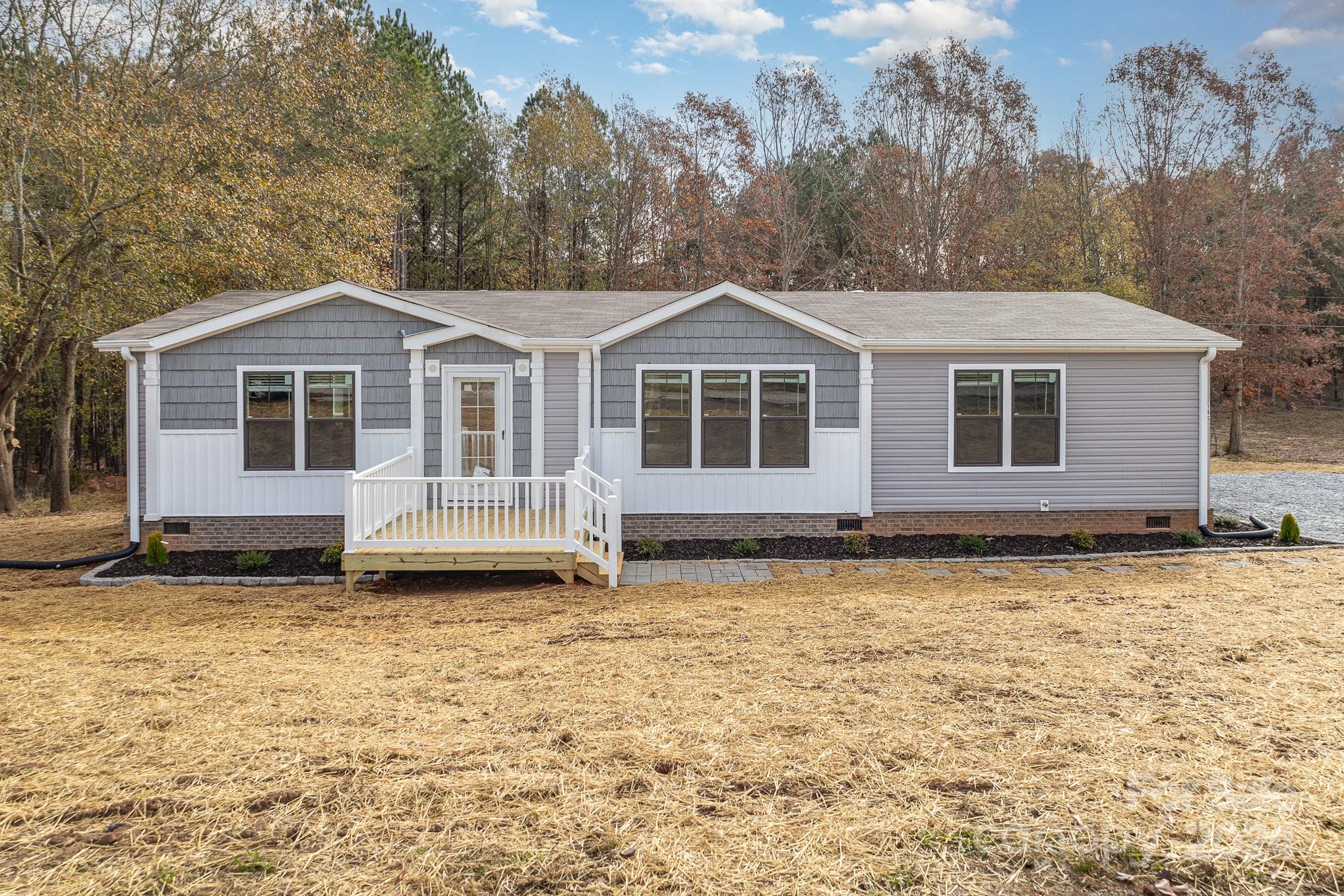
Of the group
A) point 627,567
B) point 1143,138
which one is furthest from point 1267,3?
point 627,567

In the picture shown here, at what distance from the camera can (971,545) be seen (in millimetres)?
10211

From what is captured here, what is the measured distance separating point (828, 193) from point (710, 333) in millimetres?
18048

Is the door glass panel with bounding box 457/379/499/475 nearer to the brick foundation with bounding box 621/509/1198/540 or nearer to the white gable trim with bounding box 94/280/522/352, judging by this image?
the white gable trim with bounding box 94/280/522/352

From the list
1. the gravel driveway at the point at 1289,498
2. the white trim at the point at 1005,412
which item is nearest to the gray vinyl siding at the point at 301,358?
the white trim at the point at 1005,412

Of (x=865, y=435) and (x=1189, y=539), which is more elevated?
(x=865, y=435)

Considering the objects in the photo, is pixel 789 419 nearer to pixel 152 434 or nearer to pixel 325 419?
pixel 325 419

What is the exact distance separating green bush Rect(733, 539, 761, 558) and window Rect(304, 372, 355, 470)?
17.1 feet

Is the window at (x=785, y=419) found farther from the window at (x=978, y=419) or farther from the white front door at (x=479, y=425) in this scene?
the white front door at (x=479, y=425)

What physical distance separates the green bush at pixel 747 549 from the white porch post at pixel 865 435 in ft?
5.29

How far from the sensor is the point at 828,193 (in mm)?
26141

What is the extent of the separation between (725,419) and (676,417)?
0.67 metres

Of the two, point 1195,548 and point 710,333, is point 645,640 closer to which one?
point 710,333

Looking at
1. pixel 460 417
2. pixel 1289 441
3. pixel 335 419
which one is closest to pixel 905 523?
pixel 460 417

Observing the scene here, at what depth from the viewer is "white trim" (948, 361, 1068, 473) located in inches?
416
